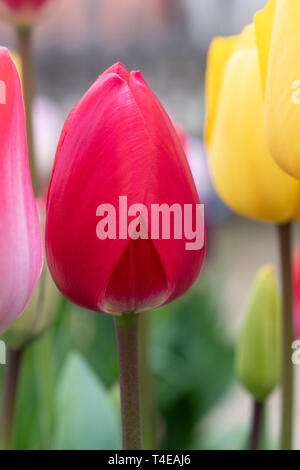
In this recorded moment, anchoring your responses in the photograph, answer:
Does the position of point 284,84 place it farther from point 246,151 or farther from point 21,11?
point 21,11

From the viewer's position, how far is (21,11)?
0.35 meters

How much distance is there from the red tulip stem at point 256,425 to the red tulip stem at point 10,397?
0.09 meters

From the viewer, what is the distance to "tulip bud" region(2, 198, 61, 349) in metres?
0.27

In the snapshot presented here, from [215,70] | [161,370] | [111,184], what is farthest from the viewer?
[161,370]

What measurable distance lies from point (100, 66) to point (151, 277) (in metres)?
2.85

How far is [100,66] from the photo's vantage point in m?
2.97

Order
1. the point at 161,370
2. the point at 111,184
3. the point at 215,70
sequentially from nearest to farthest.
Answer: the point at 111,184, the point at 215,70, the point at 161,370

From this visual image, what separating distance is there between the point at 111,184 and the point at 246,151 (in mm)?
94

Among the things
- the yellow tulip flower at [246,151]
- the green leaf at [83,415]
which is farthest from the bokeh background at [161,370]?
the yellow tulip flower at [246,151]

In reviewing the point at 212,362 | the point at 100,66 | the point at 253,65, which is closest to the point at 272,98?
the point at 253,65

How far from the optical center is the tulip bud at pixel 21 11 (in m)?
Result: 0.35

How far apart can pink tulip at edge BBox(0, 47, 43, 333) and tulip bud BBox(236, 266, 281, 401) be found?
137 mm

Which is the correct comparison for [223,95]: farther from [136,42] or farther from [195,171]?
[136,42]

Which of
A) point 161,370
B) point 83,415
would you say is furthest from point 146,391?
point 161,370
